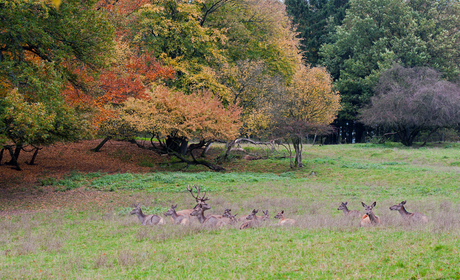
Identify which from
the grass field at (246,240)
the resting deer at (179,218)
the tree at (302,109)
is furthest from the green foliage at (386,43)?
the resting deer at (179,218)

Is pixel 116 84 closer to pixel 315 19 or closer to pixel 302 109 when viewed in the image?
pixel 302 109

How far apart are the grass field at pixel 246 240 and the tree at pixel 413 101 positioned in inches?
757

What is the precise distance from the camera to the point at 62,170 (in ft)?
73.4

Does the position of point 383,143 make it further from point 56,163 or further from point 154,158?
point 56,163

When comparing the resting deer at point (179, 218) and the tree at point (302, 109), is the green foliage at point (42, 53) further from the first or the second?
the tree at point (302, 109)

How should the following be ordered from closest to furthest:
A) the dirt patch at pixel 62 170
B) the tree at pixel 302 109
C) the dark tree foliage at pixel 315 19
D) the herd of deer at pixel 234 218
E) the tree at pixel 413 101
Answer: the herd of deer at pixel 234 218, the dirt patch at pixel 62 170, the tree at pixel 302 109, the tree at pixel 413 101, the dark tree foliage at pixel 315 19

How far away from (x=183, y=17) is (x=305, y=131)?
11.5 metres

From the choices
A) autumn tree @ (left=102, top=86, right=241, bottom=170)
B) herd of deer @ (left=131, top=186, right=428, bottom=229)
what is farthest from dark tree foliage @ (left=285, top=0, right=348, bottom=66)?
herd of deer @ (left=131, top=186, right=428, bottom=229)

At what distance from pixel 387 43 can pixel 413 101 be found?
1117cm

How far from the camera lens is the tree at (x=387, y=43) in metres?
41.1

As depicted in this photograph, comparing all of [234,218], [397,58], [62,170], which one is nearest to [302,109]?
[62,170]

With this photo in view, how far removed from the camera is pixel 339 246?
7.41 metres

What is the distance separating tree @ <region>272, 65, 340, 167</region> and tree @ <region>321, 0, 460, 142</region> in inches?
486

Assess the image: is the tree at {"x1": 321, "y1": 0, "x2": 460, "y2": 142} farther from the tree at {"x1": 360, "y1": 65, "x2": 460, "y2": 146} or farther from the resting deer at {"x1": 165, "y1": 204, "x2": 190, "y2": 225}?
the resting deer at {"x1": 165, "y1": 204, "x2": 190, "y2": 225}
